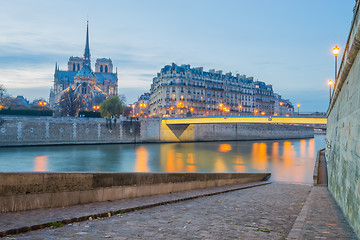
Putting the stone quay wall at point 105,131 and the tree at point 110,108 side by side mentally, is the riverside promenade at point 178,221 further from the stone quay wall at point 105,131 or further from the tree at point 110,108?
the tree at point 110,108

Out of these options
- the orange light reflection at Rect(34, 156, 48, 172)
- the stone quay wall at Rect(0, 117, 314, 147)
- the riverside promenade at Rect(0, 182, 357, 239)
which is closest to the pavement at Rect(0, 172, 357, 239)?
the riverside promenade at Rect(0, 182, 357, 239)

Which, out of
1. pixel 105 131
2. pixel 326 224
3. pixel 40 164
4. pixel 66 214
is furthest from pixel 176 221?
pixel 105 131

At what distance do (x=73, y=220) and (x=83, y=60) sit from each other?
554 feet

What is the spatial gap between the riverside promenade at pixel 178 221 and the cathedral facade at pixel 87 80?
393 ft

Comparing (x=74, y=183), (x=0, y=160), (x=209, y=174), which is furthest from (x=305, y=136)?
(x=74, y=183)

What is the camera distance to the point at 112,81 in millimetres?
169625

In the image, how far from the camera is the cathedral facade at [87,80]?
436 ft

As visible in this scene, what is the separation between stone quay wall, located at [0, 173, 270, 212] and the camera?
7383 millimetres

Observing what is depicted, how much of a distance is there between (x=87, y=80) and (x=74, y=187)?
135 meters

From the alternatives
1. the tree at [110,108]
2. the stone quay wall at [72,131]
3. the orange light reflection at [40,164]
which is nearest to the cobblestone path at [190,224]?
the orange light reflection at [40,164]

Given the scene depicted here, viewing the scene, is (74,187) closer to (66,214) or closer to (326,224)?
(66,214)

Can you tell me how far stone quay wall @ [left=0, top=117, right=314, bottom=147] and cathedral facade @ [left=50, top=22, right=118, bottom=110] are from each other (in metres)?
59.6

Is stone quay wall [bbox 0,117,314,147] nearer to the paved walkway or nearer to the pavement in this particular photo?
the paved walkway

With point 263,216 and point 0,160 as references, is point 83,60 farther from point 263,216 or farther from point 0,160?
point 263,216
